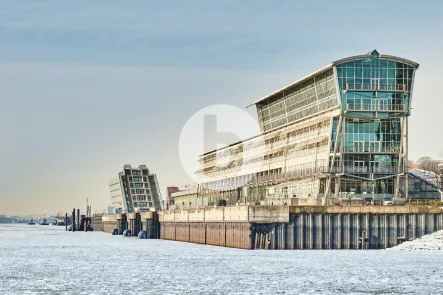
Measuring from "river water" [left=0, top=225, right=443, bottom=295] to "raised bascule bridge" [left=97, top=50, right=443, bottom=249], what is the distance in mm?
3324

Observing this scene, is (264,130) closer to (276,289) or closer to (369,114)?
(369,114)

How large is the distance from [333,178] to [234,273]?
64355 mm

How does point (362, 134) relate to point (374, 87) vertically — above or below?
below

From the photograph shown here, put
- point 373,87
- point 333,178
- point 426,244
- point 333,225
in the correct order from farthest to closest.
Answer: point 333,178 < point 373,87 < point 426,244 < point 333,225

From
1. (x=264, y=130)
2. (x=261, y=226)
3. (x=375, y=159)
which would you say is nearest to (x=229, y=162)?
(x=264, y=130)

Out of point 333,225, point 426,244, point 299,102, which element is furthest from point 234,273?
point 299,102

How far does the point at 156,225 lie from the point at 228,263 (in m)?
92.9

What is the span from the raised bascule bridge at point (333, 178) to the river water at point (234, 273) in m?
3.32

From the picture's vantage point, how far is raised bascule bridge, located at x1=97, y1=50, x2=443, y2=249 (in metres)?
96.0

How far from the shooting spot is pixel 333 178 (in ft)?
433

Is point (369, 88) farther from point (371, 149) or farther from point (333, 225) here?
point (333, 225)

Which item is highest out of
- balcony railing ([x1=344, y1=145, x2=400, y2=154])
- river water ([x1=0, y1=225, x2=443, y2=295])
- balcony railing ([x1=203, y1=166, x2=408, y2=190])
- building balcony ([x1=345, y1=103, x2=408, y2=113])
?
building balcony ([x1=345, y1=103, x2=408, y2=113])

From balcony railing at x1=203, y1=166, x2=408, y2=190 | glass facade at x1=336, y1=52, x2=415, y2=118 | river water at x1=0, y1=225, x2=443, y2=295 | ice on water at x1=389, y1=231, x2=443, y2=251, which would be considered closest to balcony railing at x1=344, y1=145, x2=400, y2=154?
balcony railing at x1=203, y1=166, x2=408, y2=190

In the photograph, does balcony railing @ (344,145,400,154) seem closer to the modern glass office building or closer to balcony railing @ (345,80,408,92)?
the modern glass office building
